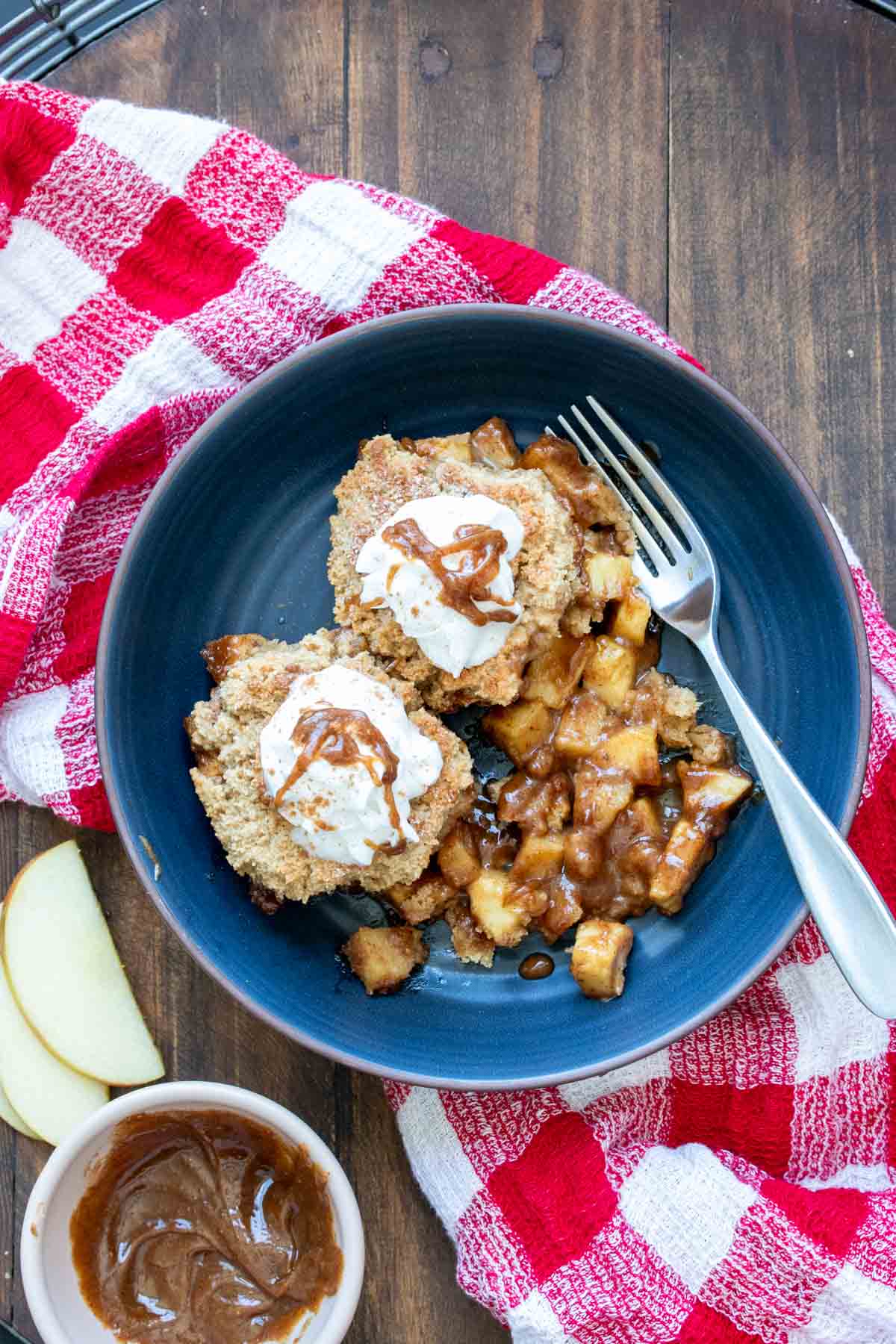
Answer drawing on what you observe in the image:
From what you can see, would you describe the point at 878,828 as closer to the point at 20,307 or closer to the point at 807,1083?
the point at 807,1083

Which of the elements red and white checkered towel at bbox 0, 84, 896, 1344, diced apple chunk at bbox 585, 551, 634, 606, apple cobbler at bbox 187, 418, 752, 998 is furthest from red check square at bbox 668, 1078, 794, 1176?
diced apple chunk at bbox 585, 551, 634, 606

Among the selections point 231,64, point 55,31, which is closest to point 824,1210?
Answer: point 231,64

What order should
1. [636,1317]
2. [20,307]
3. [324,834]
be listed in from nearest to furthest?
[324,834] < [636,1317] < [20,307]

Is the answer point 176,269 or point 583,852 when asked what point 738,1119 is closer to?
point 583,852

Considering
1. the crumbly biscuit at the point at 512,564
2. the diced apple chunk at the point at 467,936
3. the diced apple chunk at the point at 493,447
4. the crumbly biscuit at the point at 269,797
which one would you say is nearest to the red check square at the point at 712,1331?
the diced apple chunk at the point at 467,936

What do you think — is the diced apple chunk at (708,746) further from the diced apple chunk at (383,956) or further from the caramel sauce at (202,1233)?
the caramel sauce at (202,1233)

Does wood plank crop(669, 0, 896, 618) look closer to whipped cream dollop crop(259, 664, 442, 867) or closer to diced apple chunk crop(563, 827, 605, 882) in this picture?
diced apple chunk crop(563, 827, 605, 882)

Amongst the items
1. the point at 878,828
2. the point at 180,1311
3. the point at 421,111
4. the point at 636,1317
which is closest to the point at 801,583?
the point at 878,828
